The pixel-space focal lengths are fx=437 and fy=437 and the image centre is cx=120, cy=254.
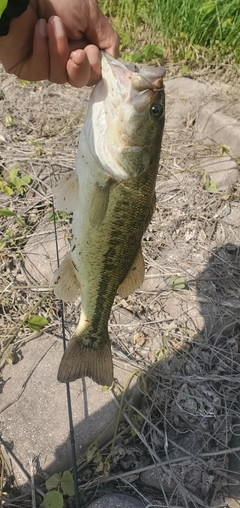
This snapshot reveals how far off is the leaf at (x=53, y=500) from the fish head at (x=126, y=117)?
1707mm

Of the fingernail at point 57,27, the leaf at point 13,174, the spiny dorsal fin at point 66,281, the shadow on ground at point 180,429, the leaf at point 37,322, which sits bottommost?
the shadow on ground at point 180,429

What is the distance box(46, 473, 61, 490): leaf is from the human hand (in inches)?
80.1

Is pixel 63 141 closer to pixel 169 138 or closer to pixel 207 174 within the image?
pixel 169 138

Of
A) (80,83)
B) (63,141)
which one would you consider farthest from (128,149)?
(63,141)

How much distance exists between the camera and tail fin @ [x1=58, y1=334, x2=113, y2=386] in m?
2.20

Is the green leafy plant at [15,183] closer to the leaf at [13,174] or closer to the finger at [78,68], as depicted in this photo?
the leaf at [13,174]

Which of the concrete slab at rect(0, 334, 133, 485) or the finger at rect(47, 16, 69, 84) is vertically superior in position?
the finger at rect(47, 16, 69, 84)

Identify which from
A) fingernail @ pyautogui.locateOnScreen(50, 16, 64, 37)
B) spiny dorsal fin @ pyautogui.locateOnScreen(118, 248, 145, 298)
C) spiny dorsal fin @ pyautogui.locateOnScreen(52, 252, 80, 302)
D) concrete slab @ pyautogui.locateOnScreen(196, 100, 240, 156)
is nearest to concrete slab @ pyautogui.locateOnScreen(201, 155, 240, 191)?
concrete slab @ pyautogui.locateOnScreen(196, 100, 240, 156)

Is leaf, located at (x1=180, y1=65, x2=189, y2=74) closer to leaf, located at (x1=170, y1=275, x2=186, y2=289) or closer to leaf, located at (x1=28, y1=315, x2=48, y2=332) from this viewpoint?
leaf, located at (x1=170, y1=275, x2=186, y2=289)

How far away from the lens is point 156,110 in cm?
175

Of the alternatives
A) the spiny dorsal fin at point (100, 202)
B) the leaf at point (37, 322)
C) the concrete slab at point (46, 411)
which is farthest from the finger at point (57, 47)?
the concrete slab at point (46, 411)

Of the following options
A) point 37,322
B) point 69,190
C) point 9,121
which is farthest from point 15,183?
point 69,190

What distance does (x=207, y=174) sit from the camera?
4121 millimetres

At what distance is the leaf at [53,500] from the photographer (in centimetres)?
231
